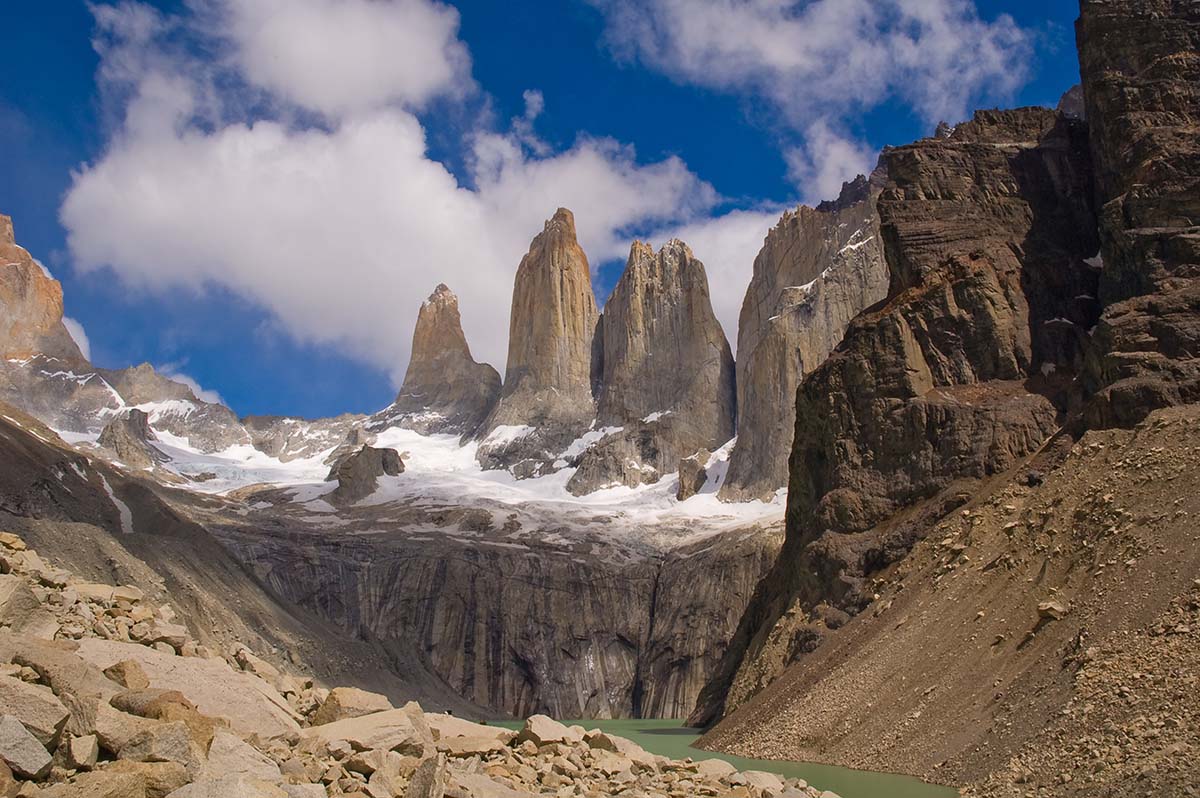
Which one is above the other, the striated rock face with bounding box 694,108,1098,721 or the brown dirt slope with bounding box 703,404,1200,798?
the striated rock face with bounding box 694,108,1098,721

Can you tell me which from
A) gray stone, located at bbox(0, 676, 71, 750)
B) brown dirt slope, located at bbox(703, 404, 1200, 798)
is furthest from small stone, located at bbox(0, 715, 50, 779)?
brown dirt slope, located at bbox(703, 404, 1200, 798)

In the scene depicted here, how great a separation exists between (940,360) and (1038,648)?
95.4ft

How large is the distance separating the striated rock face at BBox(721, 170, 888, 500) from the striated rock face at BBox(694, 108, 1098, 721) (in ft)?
234

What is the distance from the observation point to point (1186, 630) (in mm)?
29688

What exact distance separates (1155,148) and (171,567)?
61248mm

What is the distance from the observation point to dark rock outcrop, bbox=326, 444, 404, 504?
533 ft

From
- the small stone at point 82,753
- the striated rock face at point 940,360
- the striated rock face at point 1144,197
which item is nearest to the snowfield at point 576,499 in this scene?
the striated rock face at point 940,360

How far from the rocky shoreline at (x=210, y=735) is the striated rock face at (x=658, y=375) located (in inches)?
5925

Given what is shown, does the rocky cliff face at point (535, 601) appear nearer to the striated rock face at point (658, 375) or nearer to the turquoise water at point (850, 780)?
the striated rock face at point (658, 375)

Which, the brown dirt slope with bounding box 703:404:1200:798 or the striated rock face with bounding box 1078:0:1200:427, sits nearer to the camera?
the brown dirt slope with bounding box 703:404:1200:798

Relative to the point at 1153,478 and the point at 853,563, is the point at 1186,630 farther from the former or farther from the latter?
the point at 853,563

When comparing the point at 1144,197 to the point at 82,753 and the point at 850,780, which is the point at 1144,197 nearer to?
the point at 850,780

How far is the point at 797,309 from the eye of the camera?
485 ft

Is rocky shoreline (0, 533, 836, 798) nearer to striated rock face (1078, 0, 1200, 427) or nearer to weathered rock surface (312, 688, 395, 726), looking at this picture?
weathered rock surface (312, 688, 395, 726)
